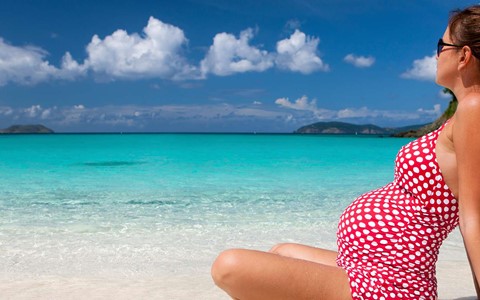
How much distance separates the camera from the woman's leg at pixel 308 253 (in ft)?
7.84

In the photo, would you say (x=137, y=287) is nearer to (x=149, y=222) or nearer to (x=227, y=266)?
(x=227, y=266)

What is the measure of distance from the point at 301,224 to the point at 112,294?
400 cm

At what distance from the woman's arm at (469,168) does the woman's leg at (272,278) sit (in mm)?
510

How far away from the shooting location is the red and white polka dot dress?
6.27 feet

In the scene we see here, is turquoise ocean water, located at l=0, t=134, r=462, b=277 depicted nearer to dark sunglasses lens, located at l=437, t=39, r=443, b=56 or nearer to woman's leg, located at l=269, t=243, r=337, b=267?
woman's leg, located at l=269, t=243, r=337, b=267

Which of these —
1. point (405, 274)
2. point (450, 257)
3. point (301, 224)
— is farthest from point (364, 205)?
point (301, 224)

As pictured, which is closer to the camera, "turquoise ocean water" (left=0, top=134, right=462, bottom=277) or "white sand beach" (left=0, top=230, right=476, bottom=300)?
"white sand beach" (left=0, top=230, right=476, bottom=300)

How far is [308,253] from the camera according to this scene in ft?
8.04

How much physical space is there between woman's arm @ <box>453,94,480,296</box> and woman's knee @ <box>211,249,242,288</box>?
843 millimetres

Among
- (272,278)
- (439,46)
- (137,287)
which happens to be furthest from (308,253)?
(137,287)

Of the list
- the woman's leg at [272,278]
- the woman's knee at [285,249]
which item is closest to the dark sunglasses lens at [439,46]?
the woman's leg at [272,278]

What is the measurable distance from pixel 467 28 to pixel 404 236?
84cm

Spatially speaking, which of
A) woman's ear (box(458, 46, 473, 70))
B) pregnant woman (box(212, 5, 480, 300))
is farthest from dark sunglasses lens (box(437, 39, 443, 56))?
woman's ear (box(458, 46, 473, 70))

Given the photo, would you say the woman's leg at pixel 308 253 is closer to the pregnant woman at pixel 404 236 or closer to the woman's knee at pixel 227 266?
the pregnant woman at pixel 404 236
